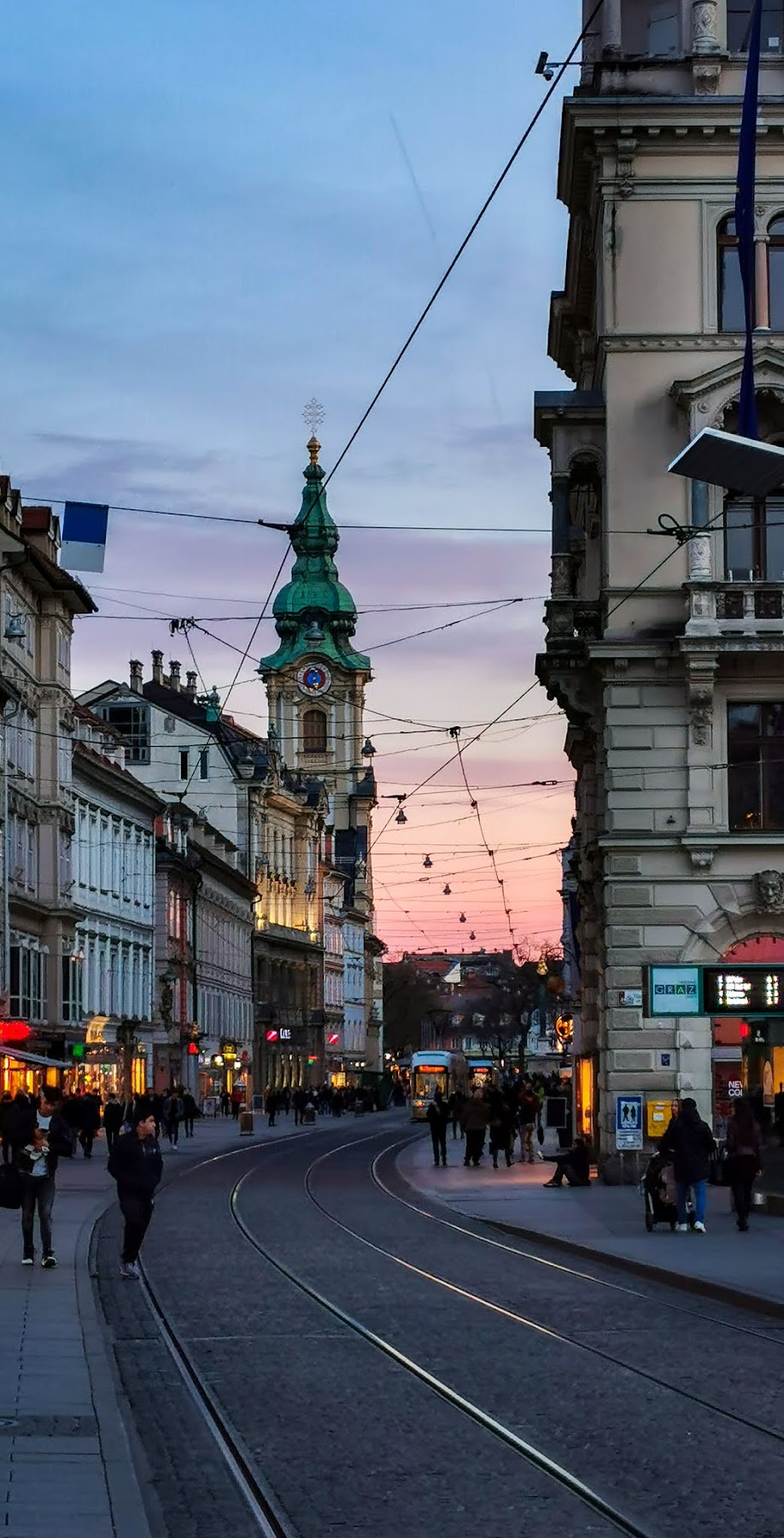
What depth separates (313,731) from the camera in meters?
172

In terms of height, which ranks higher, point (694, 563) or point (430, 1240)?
point (694, 563)

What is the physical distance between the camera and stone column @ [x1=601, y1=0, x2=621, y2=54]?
3984cm

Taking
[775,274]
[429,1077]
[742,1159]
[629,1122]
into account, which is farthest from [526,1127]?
[429,1077]

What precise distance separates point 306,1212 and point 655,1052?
20.5ft

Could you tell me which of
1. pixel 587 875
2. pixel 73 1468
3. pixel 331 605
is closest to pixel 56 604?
pixel 587 875

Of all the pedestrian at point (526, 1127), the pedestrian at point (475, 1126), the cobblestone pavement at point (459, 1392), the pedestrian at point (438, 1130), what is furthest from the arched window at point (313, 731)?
the cobblestone pavement at point (459, 1392)

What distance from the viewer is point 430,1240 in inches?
1190

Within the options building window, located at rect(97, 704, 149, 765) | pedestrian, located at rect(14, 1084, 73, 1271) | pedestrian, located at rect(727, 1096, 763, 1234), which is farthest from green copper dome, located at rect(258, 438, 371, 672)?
pedestrian, located at rect(14, 1084, 73, 1271)

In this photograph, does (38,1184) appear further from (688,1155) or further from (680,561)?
(680,561)

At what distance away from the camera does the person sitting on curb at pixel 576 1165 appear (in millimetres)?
39500

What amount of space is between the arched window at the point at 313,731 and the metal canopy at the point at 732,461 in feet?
494

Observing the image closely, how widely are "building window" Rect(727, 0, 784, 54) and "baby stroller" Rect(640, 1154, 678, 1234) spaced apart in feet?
63.8

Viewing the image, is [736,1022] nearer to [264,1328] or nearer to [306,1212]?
[306,1212]

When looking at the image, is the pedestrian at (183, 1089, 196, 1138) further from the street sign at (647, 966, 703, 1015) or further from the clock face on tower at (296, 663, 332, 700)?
the clock face on tower at (296, 663, 332, 700)
